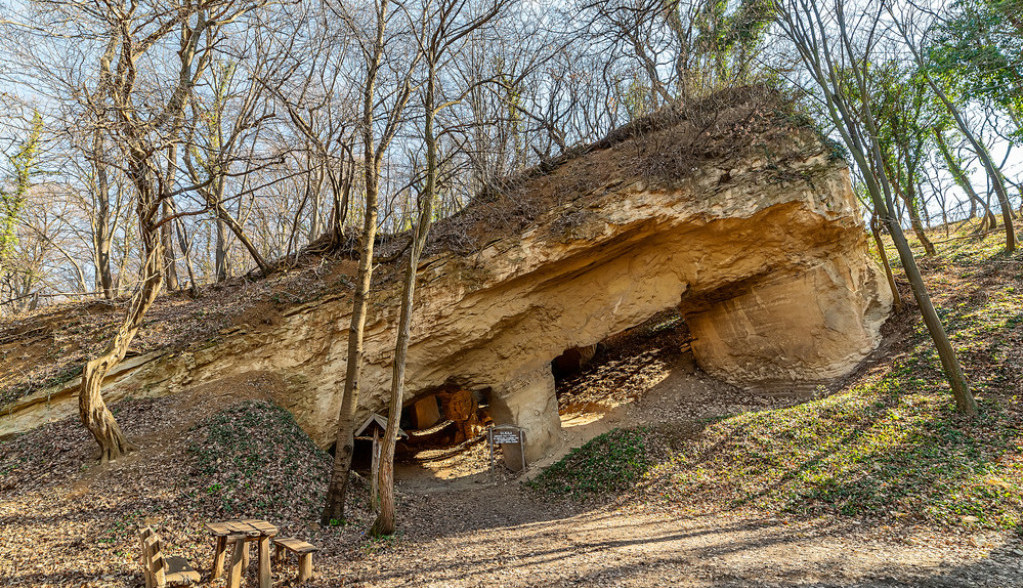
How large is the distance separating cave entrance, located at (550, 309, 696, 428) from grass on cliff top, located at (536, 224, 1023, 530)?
3534mm

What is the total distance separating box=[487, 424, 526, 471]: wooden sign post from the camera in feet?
37.2

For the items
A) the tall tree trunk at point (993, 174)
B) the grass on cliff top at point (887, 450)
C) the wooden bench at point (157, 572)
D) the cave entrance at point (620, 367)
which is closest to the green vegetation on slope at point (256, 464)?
the wooden bench at point (157, 572)

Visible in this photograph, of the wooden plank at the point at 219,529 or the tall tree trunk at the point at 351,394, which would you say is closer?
the wooden plank at the point at 219,529

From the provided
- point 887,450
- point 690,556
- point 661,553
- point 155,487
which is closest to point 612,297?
point 887,450

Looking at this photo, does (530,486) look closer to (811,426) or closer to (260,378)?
(811,426)

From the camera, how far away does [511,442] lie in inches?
445

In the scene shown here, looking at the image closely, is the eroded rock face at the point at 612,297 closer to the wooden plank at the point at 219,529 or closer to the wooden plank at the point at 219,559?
the wooden plank at the point at 219,559

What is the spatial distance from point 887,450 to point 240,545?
9.22 meters

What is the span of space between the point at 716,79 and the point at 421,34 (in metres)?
9.79

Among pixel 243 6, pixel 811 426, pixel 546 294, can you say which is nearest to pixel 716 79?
pixel 546 294

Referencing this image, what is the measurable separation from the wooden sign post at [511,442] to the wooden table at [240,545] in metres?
7.20

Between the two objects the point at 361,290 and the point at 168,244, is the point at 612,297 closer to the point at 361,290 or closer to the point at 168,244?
the point at 361,290

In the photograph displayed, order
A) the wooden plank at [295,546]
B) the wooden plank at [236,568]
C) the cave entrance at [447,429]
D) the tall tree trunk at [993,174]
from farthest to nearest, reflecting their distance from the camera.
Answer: the cave entrance at [447,429], the tall tree trunk at [993,174], the wooden plank at [295,546], the wooden plank at [236,568]

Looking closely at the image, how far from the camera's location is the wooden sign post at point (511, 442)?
11.4m
